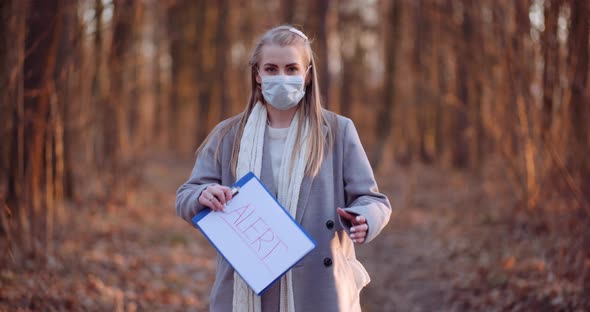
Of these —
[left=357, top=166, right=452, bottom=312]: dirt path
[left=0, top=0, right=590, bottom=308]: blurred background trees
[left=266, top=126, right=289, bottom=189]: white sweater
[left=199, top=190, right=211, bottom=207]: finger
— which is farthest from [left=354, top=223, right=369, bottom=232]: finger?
[left=357, top=166, right=452, bottom=312]: dirt path

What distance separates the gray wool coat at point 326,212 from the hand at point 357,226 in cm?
2

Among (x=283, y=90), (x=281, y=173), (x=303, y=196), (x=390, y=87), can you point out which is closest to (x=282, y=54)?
(x=283, y=90)

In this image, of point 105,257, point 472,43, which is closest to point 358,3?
point 472,43

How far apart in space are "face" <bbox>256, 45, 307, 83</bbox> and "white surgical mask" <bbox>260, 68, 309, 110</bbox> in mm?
32

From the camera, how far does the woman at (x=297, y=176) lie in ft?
8.42

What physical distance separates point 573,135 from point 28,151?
227 inches

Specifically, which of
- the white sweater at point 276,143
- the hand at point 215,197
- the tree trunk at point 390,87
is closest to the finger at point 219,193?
the hand at point 215,197

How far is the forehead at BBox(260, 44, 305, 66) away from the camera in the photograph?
267 centimetres

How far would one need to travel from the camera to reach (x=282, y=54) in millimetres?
2676

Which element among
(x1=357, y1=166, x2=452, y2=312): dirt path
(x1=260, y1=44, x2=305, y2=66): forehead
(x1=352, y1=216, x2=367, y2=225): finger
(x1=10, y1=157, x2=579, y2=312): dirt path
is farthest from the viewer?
(x1=357, y1=166, x2=452, y2=312): dirt path

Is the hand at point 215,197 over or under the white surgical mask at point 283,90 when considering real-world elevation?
under

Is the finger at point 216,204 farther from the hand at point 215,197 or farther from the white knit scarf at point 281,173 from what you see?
the white knit scarf at point 281,173

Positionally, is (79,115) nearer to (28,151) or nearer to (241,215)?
(28,151)

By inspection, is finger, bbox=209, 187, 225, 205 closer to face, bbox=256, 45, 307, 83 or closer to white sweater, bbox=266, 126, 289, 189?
white sweater, bbox=266, 126, 289, 189
